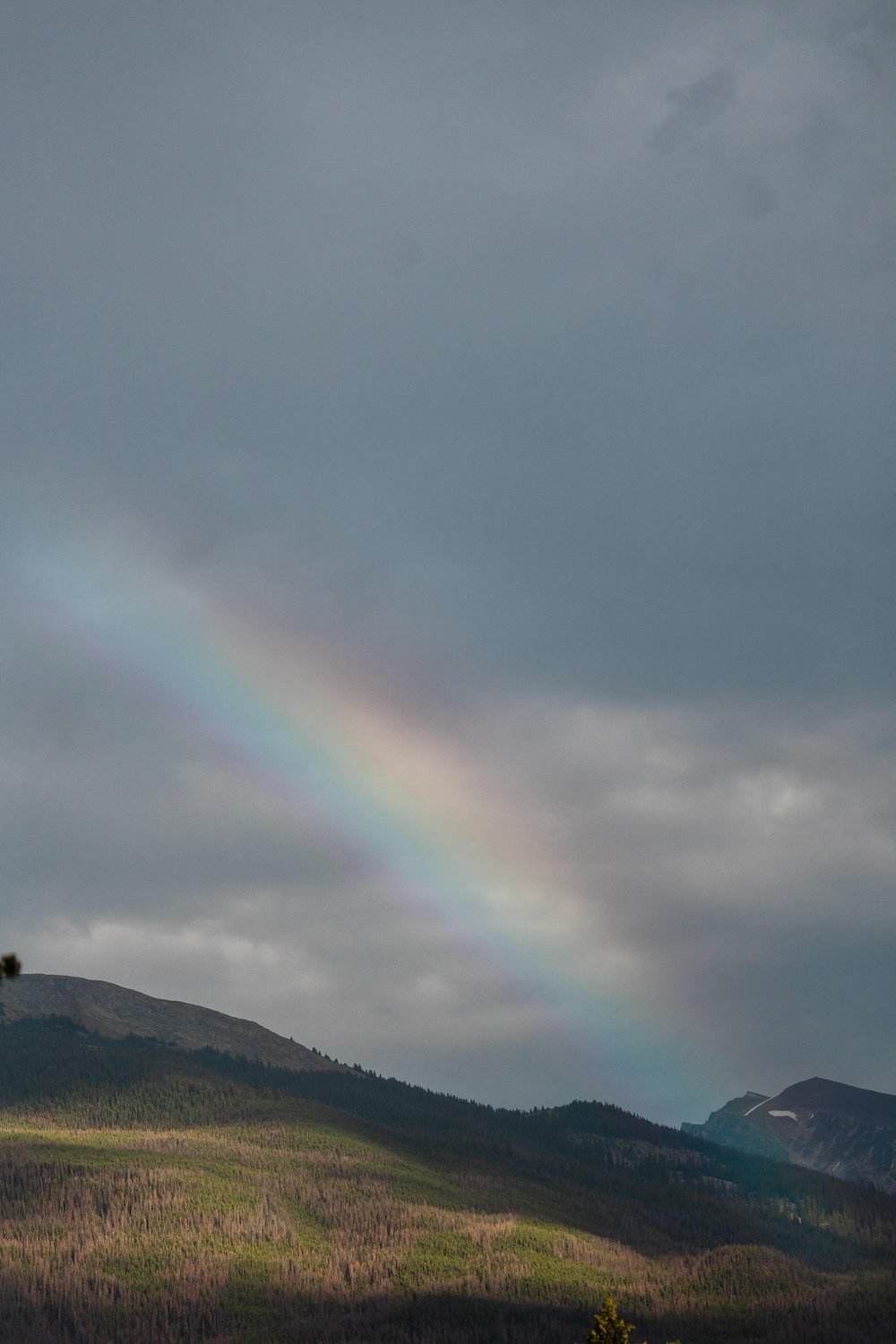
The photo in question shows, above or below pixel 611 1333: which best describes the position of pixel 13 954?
above

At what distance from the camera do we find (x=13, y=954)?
2517 cm

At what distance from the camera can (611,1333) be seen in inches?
6432

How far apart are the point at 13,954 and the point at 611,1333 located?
160m

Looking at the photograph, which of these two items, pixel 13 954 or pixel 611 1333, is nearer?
pixel 13 954
